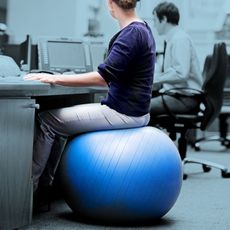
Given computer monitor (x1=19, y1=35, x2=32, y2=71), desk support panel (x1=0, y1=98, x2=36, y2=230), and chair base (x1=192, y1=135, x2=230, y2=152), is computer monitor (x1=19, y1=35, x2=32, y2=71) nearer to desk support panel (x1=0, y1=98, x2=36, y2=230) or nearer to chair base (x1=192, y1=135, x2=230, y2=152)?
desk support panel (x1=0, y1=98, x2=36, y2=230)

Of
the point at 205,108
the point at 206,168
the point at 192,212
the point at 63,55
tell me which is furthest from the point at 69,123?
the point at 206,168

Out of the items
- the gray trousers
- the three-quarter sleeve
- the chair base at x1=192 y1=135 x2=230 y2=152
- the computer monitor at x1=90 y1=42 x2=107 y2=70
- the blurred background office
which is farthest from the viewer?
the blurred background office

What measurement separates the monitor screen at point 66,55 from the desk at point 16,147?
4.60 ft

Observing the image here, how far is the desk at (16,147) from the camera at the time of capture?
7.44 ft

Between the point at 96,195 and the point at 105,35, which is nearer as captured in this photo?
the point at 96,195

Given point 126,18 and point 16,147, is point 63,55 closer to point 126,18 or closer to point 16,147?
point 126,18

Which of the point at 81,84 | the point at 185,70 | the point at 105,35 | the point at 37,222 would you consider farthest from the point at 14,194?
the point at 105,35

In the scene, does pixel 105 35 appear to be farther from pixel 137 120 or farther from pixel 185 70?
pixel 137 120

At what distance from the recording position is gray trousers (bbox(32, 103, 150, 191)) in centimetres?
271

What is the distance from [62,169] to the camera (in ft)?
9.04

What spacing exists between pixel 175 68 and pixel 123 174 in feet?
6.53

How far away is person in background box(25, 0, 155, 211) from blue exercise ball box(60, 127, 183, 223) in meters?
0.06

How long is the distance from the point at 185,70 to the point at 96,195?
2029 millimetres

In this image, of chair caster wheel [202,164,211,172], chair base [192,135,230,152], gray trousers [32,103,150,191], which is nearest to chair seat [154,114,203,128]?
chair caster wheel [202,164,211,172]
